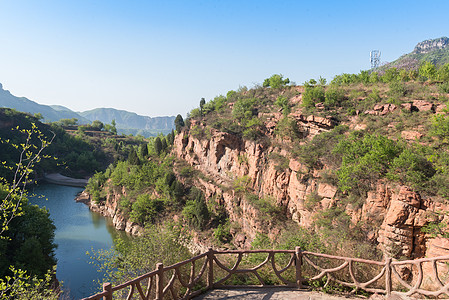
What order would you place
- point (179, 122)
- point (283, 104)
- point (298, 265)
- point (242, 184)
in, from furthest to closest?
point (179, 122), point (283, 104), point (242, 184), point (298, 265)

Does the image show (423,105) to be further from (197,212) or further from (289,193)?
A: (197,212)

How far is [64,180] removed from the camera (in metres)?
64.9

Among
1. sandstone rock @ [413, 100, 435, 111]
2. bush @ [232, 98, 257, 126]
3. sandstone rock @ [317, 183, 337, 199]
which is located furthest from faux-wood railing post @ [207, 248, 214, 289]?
bush @ [232, 98, 257, 126]

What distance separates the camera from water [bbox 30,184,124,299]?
21817 mm

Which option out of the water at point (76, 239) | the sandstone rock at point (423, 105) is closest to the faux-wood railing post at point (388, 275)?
the water at point (76, 239)

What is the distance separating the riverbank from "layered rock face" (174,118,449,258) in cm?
3830

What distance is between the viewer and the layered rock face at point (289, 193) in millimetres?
11414

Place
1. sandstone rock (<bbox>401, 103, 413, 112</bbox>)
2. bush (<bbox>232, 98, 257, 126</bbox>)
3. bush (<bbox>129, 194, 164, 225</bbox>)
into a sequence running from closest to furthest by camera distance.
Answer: sandstone rock (<bbox>401, 103, 413, 112</bbox>)
bush (<bbox>232, 98, 257, 126</bbox>)
bush (<bbox>129, 194, 164, 225</bbox>)

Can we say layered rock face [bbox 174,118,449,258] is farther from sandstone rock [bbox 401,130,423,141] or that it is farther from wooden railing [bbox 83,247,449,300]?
wooden railing [bbox 83,247,449,300]

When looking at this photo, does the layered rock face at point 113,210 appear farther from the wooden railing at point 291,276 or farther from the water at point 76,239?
the wooden railing at point 291,276

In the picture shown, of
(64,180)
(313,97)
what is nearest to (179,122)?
(313,97)

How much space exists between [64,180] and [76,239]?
134 feet

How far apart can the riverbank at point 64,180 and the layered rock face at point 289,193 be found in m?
38.3

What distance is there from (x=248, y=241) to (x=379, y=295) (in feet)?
58.1
